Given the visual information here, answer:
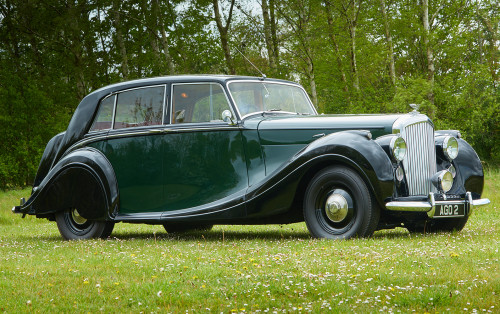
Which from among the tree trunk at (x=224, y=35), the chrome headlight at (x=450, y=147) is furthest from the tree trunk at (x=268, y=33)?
the chrome headlight at (x=450, y=147)

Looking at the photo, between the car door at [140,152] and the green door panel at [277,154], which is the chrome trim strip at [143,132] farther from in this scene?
the green door panel at [277,154]

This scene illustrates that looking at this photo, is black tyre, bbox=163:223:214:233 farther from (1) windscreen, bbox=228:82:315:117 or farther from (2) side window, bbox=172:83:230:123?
(1) windscreen, bbox=228:82:315:117

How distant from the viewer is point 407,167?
7.07 meters

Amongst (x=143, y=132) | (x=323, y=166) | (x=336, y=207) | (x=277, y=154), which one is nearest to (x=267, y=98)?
(x=277, y=154)

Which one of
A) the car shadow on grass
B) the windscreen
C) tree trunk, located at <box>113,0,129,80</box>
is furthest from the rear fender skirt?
tree trunk, located at <box>113,0,129,80</box>

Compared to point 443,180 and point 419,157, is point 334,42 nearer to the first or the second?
point 419,157

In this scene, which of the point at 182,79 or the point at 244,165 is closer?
the point at 244,165

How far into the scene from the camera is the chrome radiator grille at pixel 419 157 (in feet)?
23.4

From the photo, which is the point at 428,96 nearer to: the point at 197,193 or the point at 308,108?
the point at 308,108

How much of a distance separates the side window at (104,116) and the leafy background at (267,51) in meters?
14.0

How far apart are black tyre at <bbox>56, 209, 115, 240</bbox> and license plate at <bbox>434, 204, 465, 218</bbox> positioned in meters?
4.60

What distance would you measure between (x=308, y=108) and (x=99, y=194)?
329cm

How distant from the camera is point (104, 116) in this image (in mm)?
8977

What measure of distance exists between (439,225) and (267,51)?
18.8 m
